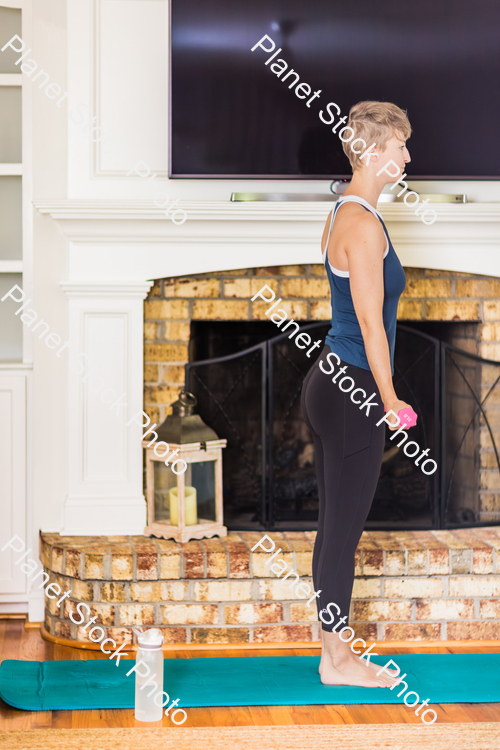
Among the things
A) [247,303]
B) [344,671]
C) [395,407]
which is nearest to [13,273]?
[247,303]

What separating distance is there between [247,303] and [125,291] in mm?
400

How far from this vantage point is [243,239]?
2.44 metres

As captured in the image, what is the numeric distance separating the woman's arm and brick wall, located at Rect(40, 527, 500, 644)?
774 millimetres

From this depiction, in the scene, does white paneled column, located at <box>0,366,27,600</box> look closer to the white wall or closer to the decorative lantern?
the white wall

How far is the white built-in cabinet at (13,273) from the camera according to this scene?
249 cm

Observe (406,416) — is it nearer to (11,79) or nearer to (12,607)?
(12,607)

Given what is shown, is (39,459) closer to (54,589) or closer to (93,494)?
(93,494)

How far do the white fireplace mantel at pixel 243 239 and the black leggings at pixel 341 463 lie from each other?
2.32 feet

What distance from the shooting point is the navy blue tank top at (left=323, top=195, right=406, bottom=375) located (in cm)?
177

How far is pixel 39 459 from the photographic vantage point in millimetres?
2445

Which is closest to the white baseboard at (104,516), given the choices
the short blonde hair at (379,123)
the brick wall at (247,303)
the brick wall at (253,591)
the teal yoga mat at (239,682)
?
the brick wall at (253,591)

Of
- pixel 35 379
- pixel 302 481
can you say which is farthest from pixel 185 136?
pixel 302 481

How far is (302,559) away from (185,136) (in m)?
1.32

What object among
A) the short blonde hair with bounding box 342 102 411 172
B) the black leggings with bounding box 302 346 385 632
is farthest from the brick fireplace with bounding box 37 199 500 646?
the short blonde hair with bounding box 342 102 411 172
